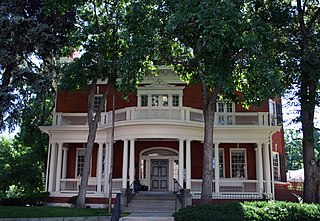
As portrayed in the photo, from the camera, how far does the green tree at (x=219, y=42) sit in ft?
46.5

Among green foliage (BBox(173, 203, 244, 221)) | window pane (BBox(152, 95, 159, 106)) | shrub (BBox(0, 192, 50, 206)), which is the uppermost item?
window pane (BBox(152, 95, 159, 106))

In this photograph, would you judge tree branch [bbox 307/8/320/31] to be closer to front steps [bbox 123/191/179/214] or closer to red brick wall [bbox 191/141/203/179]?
red brick wall [bbox 191/141/203/179]

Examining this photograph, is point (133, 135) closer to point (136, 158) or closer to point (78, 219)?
point (136, 158)

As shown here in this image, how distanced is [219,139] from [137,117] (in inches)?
213

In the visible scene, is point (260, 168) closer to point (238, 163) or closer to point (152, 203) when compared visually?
point (238, 163)

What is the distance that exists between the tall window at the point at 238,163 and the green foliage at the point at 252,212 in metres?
10.4

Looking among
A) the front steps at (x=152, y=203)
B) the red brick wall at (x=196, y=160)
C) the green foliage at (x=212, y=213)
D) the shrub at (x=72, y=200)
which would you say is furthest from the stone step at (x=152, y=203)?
the green foliage at (x=212, y=213)

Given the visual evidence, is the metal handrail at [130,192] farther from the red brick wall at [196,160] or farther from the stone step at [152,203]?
the red brick wall at [196,160]

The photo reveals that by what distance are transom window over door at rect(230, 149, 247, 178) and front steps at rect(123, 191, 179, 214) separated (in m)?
5.66

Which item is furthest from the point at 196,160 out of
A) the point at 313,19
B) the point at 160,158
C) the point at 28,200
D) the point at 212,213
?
the point at 212,213

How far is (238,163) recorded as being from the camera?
2402 centimetres

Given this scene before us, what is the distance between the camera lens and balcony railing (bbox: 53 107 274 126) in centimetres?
2070

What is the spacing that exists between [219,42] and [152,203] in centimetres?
978

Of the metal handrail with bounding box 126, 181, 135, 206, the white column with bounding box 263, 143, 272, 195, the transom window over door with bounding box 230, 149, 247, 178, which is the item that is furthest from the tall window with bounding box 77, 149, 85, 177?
the white column with bounding box 263, 143, 272, 195
